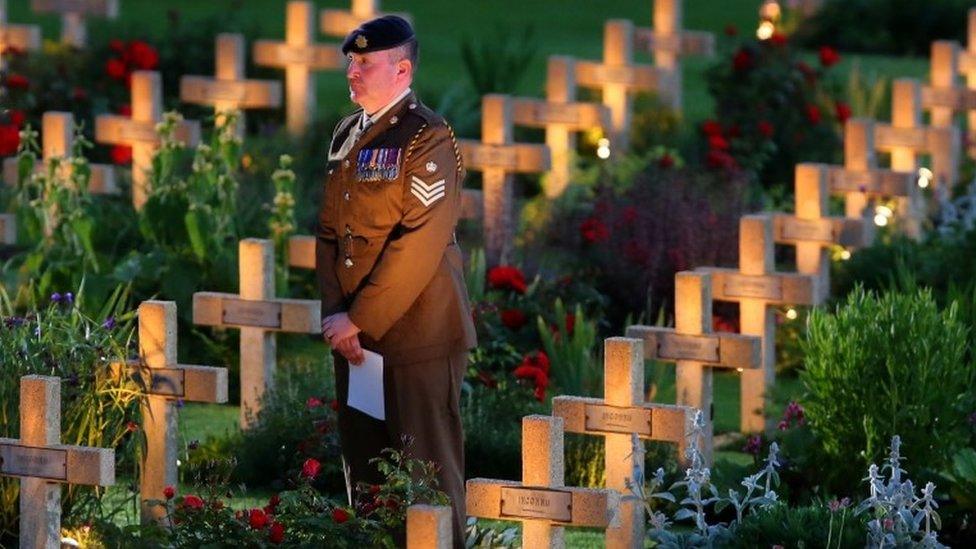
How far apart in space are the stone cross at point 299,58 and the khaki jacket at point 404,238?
25.9ft

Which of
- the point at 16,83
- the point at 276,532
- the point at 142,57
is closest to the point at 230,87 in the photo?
the point at 142,57

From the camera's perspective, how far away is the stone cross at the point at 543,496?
7789mm

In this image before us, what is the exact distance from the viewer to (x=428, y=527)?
23.3 feet

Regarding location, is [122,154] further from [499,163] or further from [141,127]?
[499,163]

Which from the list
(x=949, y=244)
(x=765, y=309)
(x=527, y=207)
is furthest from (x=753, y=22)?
(x=765, y=309)

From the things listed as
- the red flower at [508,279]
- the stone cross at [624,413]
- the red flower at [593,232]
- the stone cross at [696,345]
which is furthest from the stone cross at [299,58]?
A: the stone cross at [624,413]

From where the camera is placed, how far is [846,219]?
11.9m

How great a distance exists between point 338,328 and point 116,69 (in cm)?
763

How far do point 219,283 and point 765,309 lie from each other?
2.42m

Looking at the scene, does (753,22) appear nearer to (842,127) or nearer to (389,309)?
(842,127)

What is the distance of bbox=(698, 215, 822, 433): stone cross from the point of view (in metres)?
10.9

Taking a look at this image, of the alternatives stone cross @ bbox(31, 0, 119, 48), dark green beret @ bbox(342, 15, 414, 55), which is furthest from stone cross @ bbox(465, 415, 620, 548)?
stone cross @ bbox(31, 0, 119, 48)

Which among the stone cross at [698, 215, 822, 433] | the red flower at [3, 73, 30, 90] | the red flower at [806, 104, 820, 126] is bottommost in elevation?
the stone cross at [698, 215, 822, 433]

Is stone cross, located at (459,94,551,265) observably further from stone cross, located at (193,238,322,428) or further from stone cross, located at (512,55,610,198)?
stone cross, located at (193,238,322,428)
